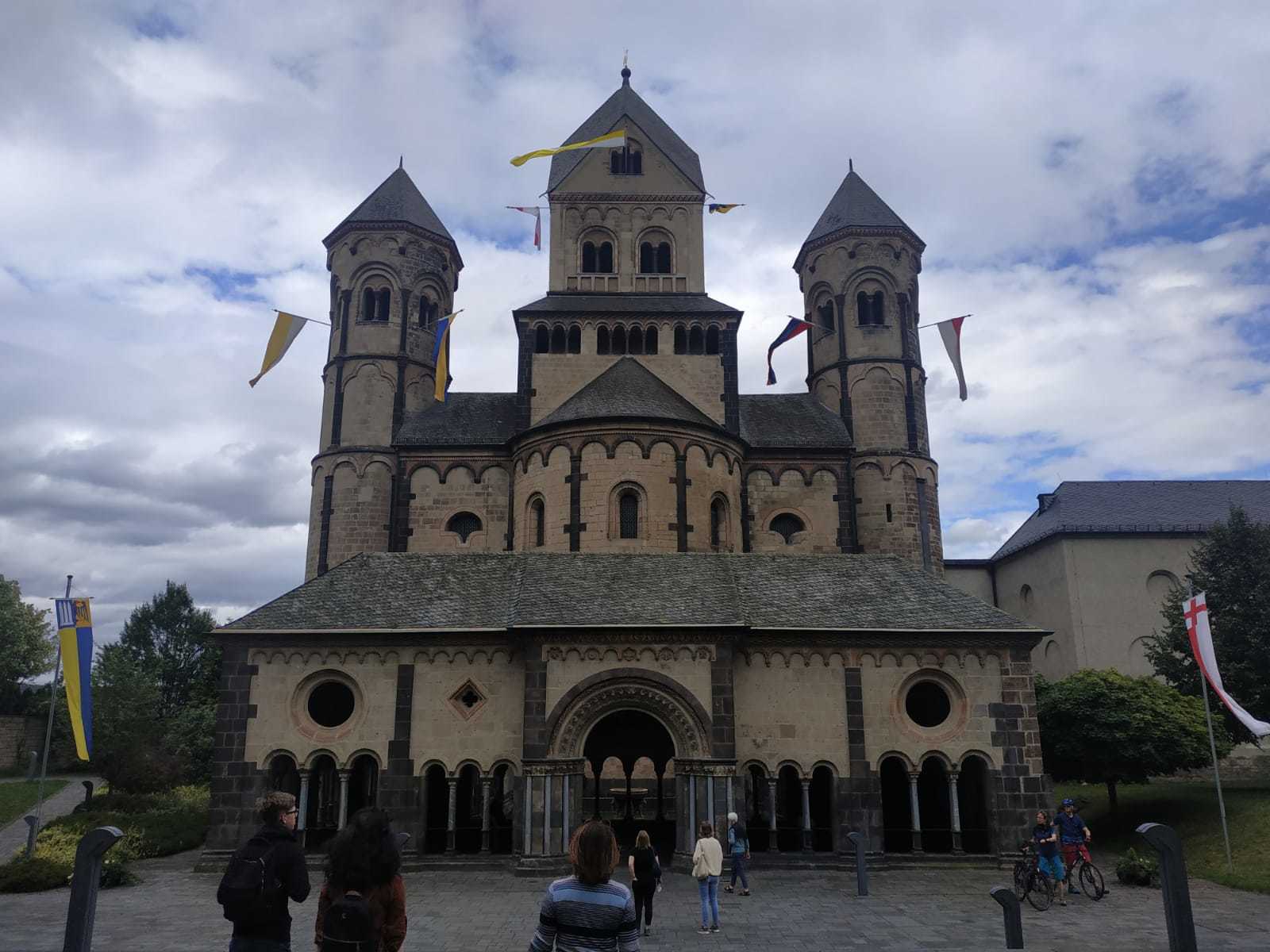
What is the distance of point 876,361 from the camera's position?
4197 centimetres

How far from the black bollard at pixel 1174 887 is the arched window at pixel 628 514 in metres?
22.8

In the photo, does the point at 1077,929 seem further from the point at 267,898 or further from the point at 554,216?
the point at 554,216

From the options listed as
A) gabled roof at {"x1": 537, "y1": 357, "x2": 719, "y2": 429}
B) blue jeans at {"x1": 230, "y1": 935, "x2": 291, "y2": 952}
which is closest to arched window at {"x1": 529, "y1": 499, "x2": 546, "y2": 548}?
gabled roof at {"x1": 537, "y1": 357, "x2": 719, "y2": 429}

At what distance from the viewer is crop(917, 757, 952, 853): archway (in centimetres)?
2495

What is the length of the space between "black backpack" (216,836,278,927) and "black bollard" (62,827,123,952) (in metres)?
6.14

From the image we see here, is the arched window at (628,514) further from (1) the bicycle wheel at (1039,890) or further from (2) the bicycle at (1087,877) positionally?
(1) the bicycle wheel at (1039,890)

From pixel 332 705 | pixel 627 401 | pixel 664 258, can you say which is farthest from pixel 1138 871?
pixel 664 258

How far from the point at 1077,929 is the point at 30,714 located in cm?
5652

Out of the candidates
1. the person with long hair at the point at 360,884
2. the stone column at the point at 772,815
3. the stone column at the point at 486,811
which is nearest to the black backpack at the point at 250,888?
the person with long hair at the point at 360,884

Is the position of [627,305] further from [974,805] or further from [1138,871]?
[1138,871]

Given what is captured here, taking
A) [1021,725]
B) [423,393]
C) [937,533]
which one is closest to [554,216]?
[423,393]

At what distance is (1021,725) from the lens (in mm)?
23234

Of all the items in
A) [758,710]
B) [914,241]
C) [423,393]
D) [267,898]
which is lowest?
[267,898]

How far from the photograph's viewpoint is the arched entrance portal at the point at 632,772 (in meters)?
26.2
